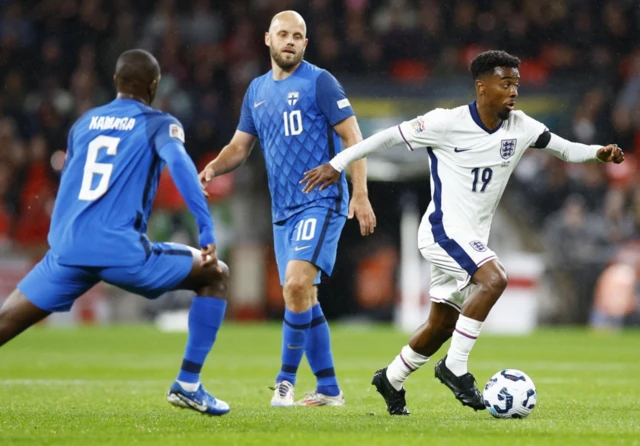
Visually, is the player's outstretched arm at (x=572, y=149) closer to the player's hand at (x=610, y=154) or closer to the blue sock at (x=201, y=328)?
the player's hand at (x=610, y=154)

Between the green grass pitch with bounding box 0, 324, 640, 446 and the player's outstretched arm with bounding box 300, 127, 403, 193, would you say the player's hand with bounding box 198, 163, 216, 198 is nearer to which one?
the player's outstretched arm with bounding box 300, 127, 403, 193

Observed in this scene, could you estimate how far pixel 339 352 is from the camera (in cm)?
1415

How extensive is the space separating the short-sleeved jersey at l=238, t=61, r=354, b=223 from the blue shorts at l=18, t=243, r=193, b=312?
5.36 ft

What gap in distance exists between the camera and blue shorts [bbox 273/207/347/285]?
7.70 meters

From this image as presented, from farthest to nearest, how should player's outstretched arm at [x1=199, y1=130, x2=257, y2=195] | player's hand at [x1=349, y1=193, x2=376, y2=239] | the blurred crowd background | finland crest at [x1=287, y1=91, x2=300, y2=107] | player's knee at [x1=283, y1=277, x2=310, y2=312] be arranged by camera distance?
1. the blurred crowd background
2. player's outstretched arm at [x1=199, y1=130, x2=257, y2=195]
3. finland crest at [x1=287, y1=91, x2=300, y2=107]
4. player's knee at [x1=283, y1=277, x2=310, y2=312]
5. player's hand at [x1=349, y1=193, x2=376, y2=239]

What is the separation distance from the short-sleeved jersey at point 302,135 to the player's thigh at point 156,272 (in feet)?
5.07

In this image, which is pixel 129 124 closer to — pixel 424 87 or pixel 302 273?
pixel 302 273

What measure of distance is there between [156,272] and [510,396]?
7.21 ft

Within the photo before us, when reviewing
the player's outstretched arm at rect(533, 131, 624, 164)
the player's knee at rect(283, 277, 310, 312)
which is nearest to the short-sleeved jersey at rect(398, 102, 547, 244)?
the player's outstretched arm at rect(533, 131, 624, 164)

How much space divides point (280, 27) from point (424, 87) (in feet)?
42.8

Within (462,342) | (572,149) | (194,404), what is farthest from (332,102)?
(194,404)

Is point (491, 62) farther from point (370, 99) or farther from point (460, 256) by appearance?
point (370, 99)

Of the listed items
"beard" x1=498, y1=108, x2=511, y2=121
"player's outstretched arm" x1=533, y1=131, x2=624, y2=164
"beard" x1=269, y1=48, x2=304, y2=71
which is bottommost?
"player's outstretched arm" x1=533, y1=131, x2=624, y2=164

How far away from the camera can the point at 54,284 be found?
20.8 feet
